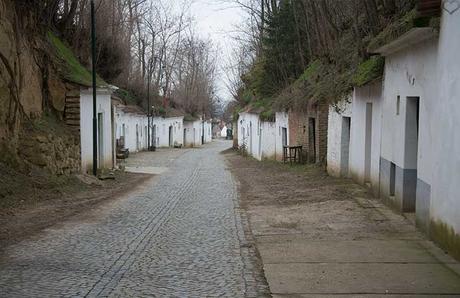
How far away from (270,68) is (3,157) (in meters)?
21.1

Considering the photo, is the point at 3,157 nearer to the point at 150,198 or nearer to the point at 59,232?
the point at 150,198

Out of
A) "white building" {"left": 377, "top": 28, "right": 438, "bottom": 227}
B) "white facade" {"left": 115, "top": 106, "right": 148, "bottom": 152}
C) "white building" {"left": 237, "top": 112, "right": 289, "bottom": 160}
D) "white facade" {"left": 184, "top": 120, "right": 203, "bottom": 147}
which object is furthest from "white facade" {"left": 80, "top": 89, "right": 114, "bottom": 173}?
"white facade" {"left": 184, "top": 120, "right": 203, "bottom": 147}

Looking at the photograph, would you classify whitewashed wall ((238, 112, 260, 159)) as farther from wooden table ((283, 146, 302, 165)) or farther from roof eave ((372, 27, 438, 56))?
roof eave ((372, 27, 438, 56))

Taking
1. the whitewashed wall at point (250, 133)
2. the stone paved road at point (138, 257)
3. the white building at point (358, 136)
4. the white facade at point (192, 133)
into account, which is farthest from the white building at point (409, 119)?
the white facade at point (192, 133)

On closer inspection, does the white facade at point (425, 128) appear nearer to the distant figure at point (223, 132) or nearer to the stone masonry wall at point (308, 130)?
the stone masonry wall at point (308, 130)

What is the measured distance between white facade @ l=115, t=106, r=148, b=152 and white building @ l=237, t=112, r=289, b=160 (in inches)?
336

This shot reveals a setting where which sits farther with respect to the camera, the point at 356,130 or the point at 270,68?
the point at 270,68

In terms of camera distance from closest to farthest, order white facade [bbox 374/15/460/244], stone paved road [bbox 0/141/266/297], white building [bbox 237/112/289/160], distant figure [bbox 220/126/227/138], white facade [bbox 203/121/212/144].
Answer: stone paved road [bbox 0/141/266/297]
white facade [bbox 374/15/460/244]
white building [bbox 237/112/289/160]
white facade [bbox 203/121/212/144]
distant figure [bbox 220/126/227/138]

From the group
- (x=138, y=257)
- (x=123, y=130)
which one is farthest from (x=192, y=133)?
(x=138, y=257)

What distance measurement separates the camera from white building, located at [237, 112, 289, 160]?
27928mm

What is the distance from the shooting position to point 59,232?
9523mm

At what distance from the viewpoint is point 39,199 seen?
13109mm

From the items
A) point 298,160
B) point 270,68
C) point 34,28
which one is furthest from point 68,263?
point 270,68

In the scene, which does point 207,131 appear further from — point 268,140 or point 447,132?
point 447,132
